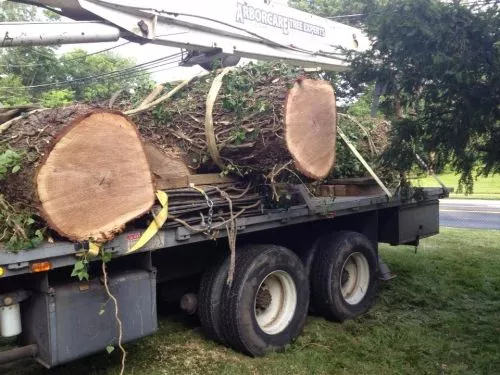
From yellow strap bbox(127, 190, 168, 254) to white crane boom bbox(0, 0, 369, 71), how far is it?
2.22 metres

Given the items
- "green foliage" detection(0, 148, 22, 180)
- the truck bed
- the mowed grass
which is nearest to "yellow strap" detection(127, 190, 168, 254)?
the truck bed

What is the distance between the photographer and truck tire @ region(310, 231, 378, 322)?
572cm

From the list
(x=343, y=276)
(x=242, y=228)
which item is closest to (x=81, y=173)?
(x=242, y=228)

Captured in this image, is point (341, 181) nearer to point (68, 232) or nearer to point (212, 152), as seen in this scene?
point (212, 152)

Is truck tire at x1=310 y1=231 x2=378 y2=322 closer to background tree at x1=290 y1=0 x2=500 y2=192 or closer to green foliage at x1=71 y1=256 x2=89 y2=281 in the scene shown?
background tree at x1=290 y1=0 x2=500 y2=192

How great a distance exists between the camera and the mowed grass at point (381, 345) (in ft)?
15.0

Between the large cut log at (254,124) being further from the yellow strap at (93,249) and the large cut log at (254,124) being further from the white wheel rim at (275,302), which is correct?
the yellow strap at (93,249)

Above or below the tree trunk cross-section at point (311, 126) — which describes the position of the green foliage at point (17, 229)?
below

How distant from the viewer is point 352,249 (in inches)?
239

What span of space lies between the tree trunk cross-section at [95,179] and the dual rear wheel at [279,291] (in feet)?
3.91

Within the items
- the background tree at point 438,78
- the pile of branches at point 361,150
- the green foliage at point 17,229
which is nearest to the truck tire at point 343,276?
the pile of branches at point 361,150

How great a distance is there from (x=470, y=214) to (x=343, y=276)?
38.0ft

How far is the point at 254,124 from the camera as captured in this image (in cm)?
445

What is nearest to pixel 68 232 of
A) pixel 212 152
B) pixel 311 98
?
pixel 212 152
